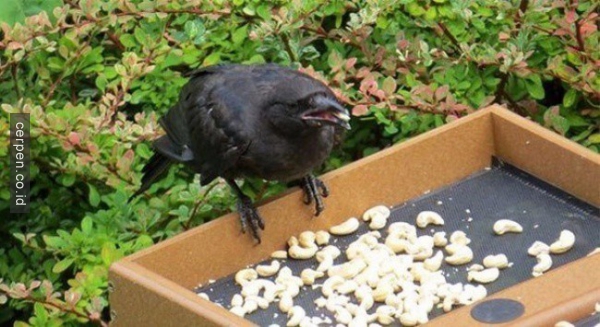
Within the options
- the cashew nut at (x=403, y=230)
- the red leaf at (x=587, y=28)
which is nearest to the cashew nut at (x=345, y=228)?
the cashew nut at (x=403, y=230)

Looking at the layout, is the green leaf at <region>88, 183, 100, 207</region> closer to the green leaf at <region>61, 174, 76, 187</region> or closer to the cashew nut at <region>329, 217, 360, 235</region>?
the green leaf at <region>61, 174, 76, 187</region>

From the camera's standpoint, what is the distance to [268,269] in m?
4.30

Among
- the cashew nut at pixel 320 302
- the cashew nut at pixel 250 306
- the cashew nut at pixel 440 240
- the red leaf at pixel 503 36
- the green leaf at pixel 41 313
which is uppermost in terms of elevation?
the red leaf at pixel 503 36

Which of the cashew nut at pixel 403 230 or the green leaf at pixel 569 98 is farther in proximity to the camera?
the green leaf at pixel 569 98

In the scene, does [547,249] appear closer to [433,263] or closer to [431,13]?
[433,263]

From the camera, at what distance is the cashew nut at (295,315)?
3992 mm

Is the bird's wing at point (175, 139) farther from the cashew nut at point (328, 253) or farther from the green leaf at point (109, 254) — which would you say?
the cashew nut at point (328, 253)

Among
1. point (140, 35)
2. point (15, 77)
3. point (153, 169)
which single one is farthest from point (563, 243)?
point (15, 77)

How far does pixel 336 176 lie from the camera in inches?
179

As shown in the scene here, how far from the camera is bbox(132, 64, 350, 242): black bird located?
4.38m

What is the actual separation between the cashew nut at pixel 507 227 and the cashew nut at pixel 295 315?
0.68m

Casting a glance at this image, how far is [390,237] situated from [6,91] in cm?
185

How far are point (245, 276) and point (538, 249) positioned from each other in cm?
85

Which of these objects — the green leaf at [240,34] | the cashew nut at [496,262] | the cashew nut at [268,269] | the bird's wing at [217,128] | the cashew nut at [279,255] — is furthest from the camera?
the green leaf at [240,34]
